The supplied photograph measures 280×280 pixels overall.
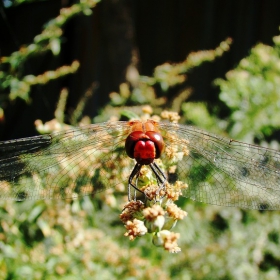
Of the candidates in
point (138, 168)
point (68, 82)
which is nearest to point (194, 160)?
point (138, 168)

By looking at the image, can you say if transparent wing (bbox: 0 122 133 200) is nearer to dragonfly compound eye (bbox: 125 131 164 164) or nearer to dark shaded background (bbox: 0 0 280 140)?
dragonfly compound eye (bbox: 125 131 164 164)

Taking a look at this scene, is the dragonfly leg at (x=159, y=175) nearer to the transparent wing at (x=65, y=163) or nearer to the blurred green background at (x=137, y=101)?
the transparent wing at (x=65, y=163)

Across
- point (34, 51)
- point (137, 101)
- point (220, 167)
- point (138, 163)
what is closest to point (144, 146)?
point (138, 163)

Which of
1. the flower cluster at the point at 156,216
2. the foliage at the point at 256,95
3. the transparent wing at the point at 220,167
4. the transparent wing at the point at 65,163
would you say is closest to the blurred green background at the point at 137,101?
the foliage at the point at 256,95

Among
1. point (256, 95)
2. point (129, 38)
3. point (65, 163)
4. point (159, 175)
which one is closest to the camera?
point (159, 175)

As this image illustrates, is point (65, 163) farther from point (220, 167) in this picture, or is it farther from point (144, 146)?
point (220, 167)

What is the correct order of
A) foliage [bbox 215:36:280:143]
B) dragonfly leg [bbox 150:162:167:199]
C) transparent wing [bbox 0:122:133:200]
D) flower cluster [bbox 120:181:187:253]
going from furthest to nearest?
foliage [bbox 215:36:280:143], transparent wing [bbox 0:122:133:200], dragonfly leg [bbox 150:162:167:199], flower cluster [bbox 120:181:187:253]

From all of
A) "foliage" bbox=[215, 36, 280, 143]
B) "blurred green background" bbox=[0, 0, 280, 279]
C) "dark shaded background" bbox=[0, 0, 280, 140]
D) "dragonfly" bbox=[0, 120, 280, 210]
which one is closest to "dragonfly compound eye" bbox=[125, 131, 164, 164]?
"dragonfly" bbox=[0, 120, 280, 210]
